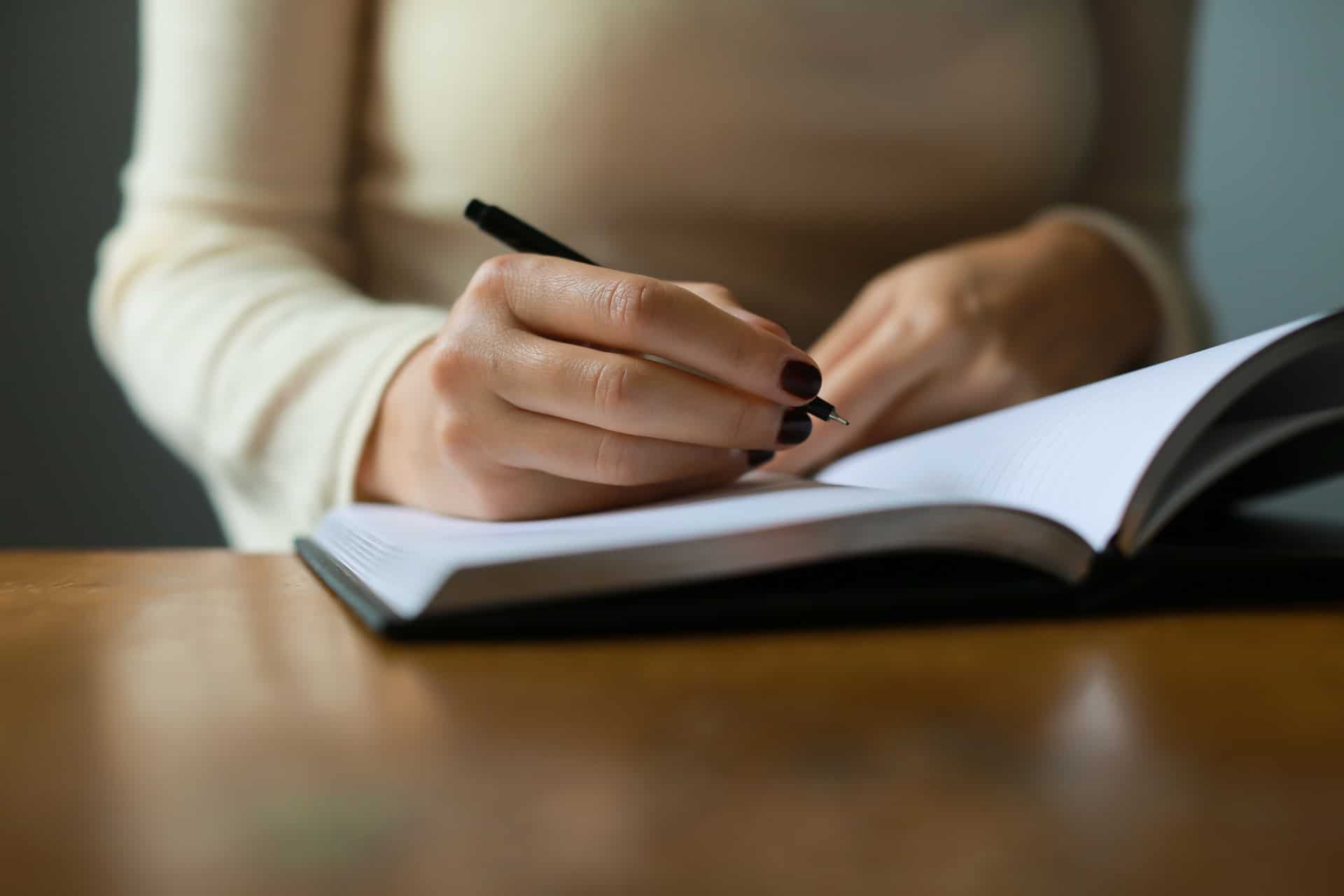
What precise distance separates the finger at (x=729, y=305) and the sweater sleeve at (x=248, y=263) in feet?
0.72

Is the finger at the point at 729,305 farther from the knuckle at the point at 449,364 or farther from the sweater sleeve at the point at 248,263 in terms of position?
the sweater sleeve at the point at 248,263

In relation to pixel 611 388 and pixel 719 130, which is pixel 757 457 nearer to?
pixel 611 388

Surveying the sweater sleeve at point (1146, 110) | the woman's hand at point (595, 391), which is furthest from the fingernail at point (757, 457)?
the sweater sleeve at point (1146, 110)

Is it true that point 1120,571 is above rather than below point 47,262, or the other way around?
above

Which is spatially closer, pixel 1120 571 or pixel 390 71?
pixel 1120 571

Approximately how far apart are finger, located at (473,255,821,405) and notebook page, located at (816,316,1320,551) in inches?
3.2

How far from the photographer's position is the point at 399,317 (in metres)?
0.64

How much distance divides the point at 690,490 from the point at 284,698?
0.77ft

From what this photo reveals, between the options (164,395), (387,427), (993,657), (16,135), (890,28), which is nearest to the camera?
(993,657)

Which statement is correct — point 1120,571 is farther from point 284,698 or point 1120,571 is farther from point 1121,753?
point 284,698

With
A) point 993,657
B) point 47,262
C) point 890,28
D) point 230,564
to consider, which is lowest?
point 47,262

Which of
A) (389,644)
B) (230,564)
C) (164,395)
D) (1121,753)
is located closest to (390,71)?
(164,395)

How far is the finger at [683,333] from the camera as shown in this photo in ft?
1.22

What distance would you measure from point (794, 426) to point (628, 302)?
78 mm
